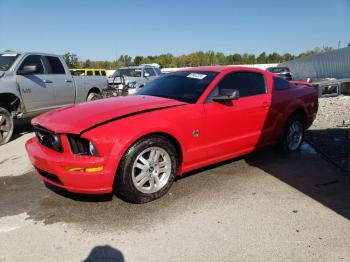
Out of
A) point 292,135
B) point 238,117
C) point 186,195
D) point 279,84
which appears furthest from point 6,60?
point 292,135

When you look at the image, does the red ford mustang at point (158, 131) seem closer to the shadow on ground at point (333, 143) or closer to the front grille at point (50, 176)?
the front grille at point (50, 176)

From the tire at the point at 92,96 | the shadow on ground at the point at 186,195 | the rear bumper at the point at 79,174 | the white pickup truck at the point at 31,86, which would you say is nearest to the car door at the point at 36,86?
the white pickup truck at the point at 31,86

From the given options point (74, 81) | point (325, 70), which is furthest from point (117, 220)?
point (325, 70)

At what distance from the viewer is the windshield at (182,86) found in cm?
470

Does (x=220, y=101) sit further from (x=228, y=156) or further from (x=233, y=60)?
(x=233, y=60)

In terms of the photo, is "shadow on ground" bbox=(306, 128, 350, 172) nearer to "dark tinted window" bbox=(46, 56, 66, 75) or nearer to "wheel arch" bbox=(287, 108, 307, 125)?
"wheel arch" bbox=(287, 108, 307, 125)

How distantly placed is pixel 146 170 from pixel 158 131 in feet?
1.53

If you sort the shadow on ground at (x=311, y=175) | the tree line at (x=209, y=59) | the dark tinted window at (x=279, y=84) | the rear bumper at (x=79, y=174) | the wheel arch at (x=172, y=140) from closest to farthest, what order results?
the rear bumper at (x=79, y=174) → the wheel arch at (x=172, y=140) → the shadow on ground at (x=311, y=175) → the dark tinted window at (x=279, y=84) → the tree line at (x=209, y=59)

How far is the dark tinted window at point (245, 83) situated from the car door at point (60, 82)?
532cm

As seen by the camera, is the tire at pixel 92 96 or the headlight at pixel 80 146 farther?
the tire at pixel 92 96

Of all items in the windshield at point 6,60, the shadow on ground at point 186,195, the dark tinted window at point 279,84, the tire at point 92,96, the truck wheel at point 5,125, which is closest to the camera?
the shadow on ground at point 186,195

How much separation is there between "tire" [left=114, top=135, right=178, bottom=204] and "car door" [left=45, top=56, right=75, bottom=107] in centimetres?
558

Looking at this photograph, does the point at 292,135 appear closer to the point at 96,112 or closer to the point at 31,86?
the point at 96,112

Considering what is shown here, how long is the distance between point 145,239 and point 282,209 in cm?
158
